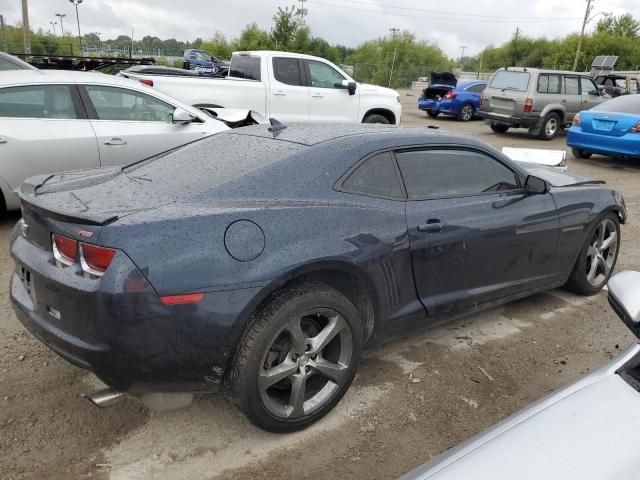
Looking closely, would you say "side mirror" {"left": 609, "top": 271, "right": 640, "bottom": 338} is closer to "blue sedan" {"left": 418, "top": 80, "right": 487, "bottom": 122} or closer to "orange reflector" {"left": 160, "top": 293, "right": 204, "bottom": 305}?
"orange reflector" {"left": 160, "top": 293, "right": 204, "bottom": 305}

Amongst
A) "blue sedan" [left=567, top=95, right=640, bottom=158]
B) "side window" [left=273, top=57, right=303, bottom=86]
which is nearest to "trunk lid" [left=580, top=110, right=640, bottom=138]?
"blue sedan" [left=567, top=95, right=640, bottom=158]

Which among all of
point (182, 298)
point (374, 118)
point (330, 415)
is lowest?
point (330, 415)

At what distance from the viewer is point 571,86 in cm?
1510

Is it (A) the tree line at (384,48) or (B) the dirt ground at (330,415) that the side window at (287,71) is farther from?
(A) the tree line at (384,48)

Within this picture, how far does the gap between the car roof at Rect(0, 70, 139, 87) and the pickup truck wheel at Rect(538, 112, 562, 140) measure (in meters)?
11.7

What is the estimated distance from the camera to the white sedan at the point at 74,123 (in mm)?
5441

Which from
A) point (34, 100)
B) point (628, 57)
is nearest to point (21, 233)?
point (34, 100)

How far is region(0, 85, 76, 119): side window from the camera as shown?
547 cm

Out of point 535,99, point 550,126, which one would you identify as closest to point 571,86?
point 550,126

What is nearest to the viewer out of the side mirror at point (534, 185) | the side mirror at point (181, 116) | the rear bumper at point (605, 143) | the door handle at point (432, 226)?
the door handle at point (432, 226)

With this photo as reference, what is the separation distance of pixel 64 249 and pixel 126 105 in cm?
402

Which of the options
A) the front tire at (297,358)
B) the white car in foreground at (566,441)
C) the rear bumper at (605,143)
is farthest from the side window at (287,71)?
the white car in foreground at (566,441)

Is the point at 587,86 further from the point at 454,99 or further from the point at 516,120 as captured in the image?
the point at 454,99

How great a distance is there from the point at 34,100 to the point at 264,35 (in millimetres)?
41577
